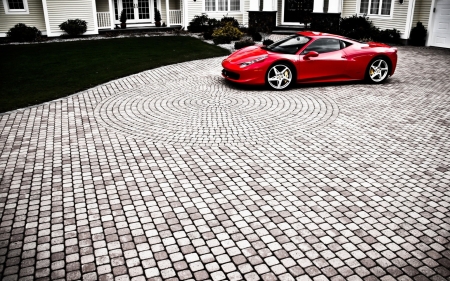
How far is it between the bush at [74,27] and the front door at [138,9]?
3251mm

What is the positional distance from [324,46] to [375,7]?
12512 millimetres

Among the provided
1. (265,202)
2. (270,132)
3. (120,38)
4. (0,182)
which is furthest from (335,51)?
(120,38)

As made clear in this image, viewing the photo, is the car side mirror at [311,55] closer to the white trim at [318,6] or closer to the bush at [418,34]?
the bush at [418,34]

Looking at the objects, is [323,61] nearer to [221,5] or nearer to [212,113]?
[212,113]

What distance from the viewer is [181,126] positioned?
7.81 m

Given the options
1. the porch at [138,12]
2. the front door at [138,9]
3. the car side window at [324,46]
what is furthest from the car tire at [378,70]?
the front door at [138,9]

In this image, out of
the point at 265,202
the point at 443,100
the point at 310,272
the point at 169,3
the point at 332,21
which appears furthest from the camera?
the point at 169,3

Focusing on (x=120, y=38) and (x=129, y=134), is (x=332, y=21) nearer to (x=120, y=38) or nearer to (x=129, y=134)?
(x=120, y=38)

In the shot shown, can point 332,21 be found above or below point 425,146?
above

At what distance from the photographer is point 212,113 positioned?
8664 mm

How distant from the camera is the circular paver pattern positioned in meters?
7.42

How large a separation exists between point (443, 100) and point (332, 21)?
1307 centimetres

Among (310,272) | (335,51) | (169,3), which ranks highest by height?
(169,3)

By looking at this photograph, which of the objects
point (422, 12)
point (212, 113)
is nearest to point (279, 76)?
point (212, 113)
